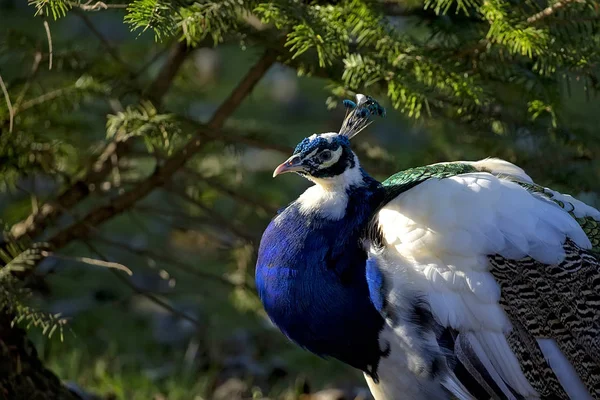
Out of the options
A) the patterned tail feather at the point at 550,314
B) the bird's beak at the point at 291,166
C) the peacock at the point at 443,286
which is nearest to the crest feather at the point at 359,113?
the peacock at the point at 443,286

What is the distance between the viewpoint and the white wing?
7.84 ft

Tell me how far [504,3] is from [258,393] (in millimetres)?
1623

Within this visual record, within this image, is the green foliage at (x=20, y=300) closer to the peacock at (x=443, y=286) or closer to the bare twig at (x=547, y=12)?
the peacock at (x=443, y=286)

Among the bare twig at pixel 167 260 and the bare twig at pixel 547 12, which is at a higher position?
the bare twig at pixel 547 12

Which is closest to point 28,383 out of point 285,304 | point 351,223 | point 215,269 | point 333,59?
point 285,304

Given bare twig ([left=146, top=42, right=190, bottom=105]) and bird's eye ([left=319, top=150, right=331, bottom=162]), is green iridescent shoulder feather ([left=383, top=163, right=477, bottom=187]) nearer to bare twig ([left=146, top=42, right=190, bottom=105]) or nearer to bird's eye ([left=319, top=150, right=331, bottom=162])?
bird's eye ([left=319, top=150, right=331, bottom=162])

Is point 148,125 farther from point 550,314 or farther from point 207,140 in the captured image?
point 550,314

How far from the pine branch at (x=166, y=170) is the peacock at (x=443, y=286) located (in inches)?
26.4

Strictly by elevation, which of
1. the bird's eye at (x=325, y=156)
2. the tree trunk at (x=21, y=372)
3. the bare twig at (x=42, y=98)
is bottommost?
Result: the tree trunk at (x=21, y=372)

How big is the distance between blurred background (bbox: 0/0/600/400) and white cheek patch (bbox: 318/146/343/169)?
282 millimetres

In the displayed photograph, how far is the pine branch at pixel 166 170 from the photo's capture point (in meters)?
3.16

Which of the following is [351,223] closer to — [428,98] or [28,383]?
[428,98]

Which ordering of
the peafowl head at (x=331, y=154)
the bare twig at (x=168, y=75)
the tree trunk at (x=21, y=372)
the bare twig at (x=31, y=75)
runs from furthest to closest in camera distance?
the bare twig at (x=168, y=75), the bare twig at (x=31, y=75), the tree trunk at (x=21, y=372), the peafowl head at (x=331, y=154)

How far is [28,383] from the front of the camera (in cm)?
280
